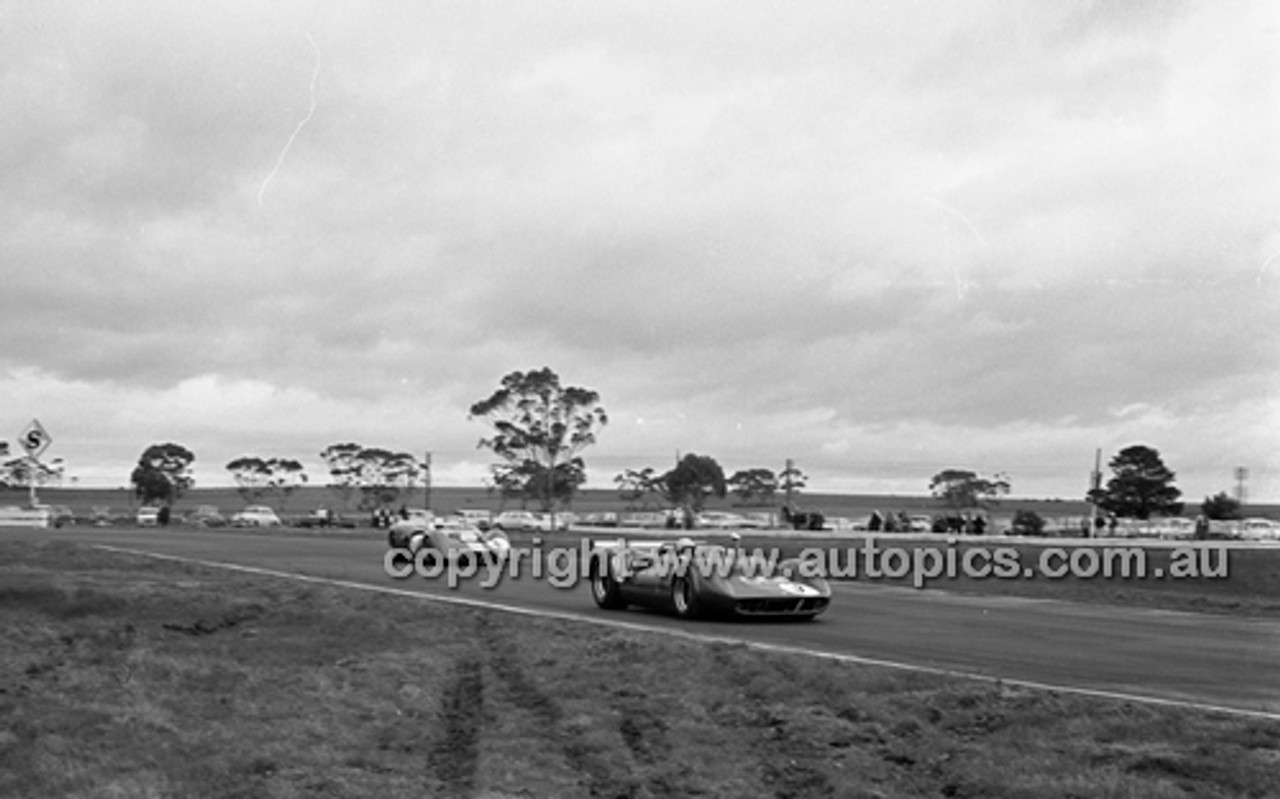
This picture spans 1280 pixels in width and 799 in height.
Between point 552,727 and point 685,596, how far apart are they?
826cm

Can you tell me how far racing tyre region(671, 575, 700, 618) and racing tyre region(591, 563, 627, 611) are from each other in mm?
Result: 1406

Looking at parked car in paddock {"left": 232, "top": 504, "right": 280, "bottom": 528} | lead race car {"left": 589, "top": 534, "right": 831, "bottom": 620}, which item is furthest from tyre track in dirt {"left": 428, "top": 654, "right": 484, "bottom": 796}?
parked car in paddock {"left": 232, "top": 504, "right": 280, "bottom": 528}

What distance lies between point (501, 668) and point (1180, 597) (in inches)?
659

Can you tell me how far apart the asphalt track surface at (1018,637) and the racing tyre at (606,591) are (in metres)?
0.23

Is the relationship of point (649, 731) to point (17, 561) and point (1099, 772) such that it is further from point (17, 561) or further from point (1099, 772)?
point (17, 561)

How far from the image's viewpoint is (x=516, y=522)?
69.7m

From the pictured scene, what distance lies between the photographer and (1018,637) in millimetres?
15031

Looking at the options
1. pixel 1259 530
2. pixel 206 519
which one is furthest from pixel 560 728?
pixel 206 519

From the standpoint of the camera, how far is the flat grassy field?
759 centimetres

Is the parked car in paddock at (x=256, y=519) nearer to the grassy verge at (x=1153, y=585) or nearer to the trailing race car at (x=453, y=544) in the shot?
the grassy verge at (x=1153, y=585)

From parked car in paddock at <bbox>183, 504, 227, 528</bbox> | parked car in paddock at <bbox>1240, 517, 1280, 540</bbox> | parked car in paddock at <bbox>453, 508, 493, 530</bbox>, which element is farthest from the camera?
parked car in paddock at <bbox>183, 504, 227, 528</bbox>

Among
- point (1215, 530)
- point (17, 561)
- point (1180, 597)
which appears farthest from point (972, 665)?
point (1215, 530)

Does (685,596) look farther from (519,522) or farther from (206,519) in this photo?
(206,519)

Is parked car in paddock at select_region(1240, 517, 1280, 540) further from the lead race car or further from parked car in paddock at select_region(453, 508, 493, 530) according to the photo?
the lead race car
